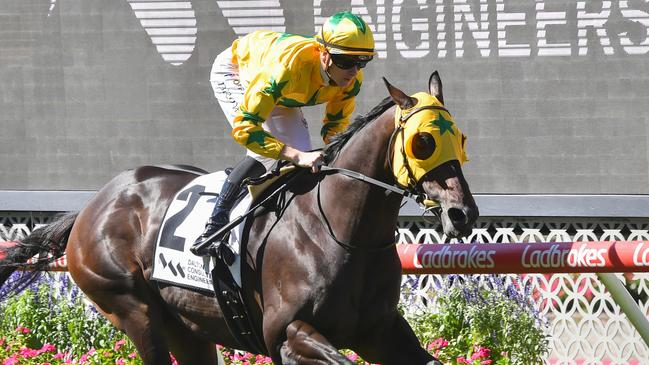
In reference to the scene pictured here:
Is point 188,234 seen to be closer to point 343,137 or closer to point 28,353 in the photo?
point 343,137

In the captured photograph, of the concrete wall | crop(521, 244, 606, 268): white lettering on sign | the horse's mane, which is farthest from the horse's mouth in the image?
the concrete wall

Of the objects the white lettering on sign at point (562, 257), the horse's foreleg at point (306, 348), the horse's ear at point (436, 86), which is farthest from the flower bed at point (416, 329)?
the horse's ear at point (436, 86)

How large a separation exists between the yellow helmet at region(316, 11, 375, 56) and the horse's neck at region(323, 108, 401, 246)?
32 centimetres

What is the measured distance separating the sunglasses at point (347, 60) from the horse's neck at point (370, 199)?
31 cm

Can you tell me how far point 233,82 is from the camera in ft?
17.3

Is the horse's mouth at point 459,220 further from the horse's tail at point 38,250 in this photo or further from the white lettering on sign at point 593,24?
the white lettering on sign at point 593,24

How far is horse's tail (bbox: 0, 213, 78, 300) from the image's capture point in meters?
5.86

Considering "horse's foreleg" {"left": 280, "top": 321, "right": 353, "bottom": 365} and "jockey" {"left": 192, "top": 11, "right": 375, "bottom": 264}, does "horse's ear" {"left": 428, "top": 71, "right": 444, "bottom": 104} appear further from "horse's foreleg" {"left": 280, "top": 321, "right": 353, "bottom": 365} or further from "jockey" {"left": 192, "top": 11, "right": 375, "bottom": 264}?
"horse's foreleg" {"left": 280, "top": 321, "right": 353, "bottom": 365}

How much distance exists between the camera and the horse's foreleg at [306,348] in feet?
13.6

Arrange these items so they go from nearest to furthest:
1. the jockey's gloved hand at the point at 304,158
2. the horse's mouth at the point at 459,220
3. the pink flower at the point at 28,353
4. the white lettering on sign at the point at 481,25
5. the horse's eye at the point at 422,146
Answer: the horse's mouth at the point at 459,220, the horse's eye at the point at 422,146, the jockey's gloved hand at the point at 304,158, the pink flower at the point at 28,353, the white lettering on sign at the point at 481,25

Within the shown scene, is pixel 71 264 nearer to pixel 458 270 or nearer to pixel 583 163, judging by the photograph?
pixel 458 270

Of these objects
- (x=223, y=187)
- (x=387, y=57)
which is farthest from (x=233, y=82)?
(x=387, y=57)

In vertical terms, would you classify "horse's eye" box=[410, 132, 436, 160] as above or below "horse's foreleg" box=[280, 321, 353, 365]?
above

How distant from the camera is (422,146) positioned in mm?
4043
